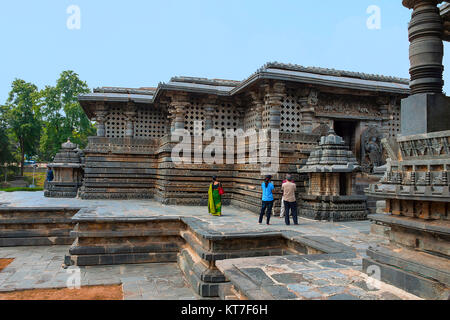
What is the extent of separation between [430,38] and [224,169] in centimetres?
961

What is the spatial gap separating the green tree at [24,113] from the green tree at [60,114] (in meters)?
1.36

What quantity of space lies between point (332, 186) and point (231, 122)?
6.00m

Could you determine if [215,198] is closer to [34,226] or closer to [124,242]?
[124,242]

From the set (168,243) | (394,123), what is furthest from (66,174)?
(394,123)

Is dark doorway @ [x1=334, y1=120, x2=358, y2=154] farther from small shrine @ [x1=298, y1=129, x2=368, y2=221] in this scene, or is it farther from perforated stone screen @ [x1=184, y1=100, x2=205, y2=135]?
perforated stone screen @ [x1=184, y1=100, x2=205, y2=135]

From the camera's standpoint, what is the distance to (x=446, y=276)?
297 cm

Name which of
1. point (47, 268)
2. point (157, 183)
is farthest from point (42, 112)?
point (47, 268)

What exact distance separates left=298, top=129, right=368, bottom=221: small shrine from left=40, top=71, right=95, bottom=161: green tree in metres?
26.1

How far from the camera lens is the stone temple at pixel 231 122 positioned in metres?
11.4

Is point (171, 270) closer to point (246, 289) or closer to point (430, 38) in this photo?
point (246, 289)

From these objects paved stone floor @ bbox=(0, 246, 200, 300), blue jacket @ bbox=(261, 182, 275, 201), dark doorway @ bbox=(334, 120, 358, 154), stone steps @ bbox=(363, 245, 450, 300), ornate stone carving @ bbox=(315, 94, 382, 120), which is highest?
ornate stone carving @ bbox=(315, 94, 382, 120)

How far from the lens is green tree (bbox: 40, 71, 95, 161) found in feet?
101

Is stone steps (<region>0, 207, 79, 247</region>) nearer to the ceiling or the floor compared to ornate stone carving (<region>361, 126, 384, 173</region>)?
nearer to the floor

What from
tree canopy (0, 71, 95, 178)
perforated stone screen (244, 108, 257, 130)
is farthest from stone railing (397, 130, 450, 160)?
tree canopy (0, 71, 95, 178)
